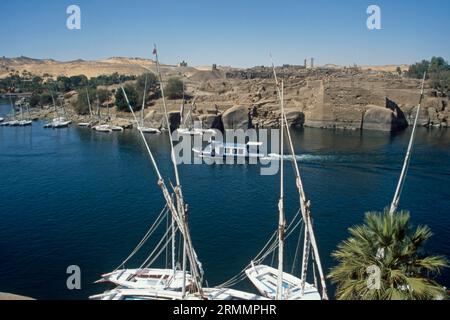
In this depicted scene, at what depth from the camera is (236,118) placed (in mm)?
78312

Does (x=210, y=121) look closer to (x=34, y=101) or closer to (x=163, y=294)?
(x=34, y=101)

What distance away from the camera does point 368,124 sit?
78375 mm

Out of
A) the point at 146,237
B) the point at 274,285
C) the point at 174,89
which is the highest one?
the point at 174,89

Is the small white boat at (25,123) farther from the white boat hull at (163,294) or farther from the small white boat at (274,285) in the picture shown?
the small white boat at (274,285)

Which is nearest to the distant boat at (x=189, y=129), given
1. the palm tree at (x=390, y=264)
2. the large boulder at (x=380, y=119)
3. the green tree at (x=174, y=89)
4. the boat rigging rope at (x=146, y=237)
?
the green tree at (x=174, y=89)

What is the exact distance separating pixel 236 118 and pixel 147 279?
55967mm

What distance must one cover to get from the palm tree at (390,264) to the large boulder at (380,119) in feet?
222

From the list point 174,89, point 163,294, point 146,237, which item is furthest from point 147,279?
point 174,89

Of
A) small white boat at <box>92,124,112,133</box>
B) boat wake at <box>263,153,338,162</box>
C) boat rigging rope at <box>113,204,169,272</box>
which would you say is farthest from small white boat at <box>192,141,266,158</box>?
small white boat at <box>92,124,112,133</box>

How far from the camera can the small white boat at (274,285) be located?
22.1 meters

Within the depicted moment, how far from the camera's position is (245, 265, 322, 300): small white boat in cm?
2208

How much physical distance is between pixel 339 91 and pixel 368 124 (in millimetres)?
7975
